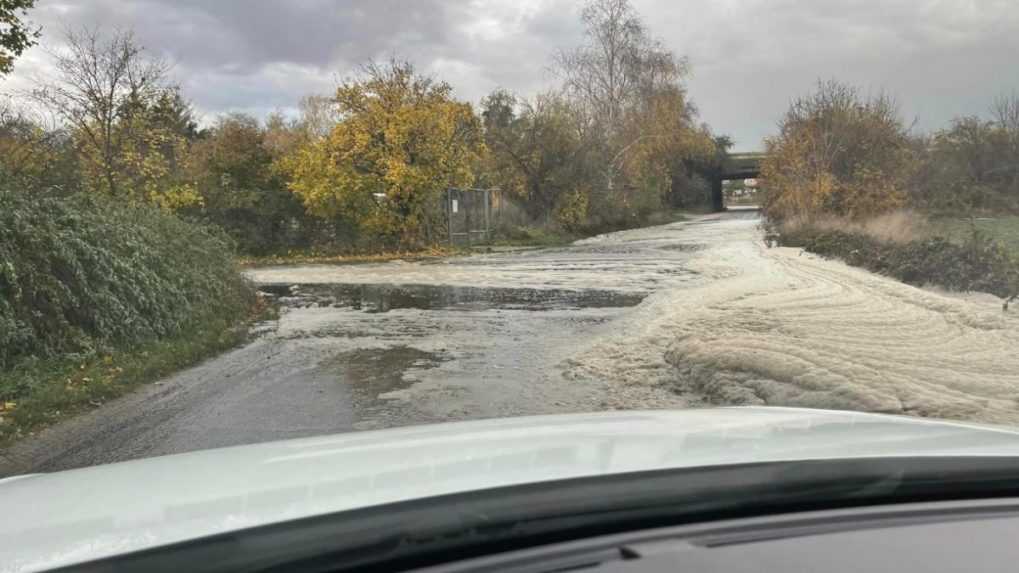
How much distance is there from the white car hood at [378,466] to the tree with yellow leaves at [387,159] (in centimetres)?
2611

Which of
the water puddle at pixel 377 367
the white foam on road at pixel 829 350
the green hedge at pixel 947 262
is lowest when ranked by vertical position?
the water puddle at pixel 377 367

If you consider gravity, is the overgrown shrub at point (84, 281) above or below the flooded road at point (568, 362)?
above

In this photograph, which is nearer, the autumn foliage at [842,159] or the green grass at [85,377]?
the green grass at [85,377]

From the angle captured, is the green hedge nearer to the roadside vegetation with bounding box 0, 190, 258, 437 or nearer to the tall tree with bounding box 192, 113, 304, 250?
the roadside vegetation with bounding box 0, 190, 258, 437

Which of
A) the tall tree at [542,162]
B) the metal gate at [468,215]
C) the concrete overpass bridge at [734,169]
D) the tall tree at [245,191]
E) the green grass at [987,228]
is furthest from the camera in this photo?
the concrete overpass bridge at [734,169]

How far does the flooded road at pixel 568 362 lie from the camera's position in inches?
255

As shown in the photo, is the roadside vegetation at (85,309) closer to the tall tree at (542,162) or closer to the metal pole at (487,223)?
the metal pole at (487,223)

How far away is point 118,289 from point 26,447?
12.8ft

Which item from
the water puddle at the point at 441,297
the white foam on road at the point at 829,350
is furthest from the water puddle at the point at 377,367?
the water puddle at the point at 441,297

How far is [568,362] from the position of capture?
910cm

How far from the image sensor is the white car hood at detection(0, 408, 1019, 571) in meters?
1.68

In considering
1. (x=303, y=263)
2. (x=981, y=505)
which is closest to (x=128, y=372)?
(x=981, y=505)

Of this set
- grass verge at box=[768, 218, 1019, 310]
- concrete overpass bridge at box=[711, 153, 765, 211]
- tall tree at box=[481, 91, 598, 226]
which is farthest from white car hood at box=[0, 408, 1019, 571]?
concrete overpass bridge at box=[711, 153, 765, 211]

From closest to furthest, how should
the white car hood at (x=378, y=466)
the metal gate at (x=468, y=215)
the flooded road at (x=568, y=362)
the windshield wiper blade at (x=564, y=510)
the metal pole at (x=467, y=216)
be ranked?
the windshield wiper blade at (x=564, y=510) → the white car hood at (x=378, y=466) → the flooded road at (x=568, y=362) → the metal gate at (x=468, y=215) → the metal pole at (x=467, y=216)
